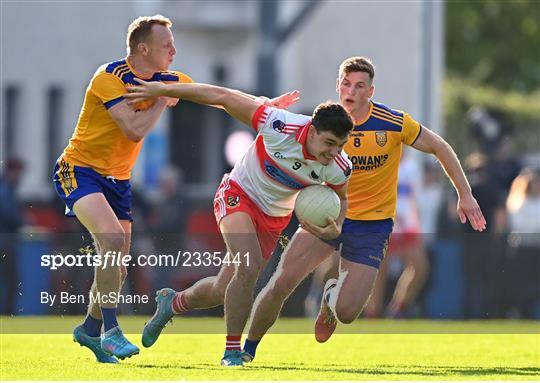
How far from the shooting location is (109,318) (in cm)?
1241

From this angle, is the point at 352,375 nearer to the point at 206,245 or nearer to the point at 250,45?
the point at 206,245

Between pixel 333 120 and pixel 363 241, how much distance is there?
79.1 inches

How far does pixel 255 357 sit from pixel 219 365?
3.72 feet

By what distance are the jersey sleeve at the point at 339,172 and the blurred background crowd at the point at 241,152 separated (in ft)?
10.3

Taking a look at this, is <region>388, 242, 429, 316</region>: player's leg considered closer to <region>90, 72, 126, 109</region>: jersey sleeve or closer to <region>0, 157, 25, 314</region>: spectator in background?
<region>0, 157, 25, 314</region>: spectator in background

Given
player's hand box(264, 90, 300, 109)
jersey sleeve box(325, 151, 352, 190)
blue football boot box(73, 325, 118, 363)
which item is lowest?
blue football boot box(73, 325, 118, 363)

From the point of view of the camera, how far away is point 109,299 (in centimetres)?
1245

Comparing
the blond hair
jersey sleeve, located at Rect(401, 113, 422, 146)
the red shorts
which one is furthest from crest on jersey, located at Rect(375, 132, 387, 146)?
the blond hair

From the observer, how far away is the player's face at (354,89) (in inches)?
510

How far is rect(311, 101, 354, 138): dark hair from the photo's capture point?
38.6 feet

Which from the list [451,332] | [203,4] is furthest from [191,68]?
[451,332]

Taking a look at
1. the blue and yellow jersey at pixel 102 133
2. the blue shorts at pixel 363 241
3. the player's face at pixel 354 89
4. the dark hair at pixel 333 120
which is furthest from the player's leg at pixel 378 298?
the dark hair at pixel 333 120

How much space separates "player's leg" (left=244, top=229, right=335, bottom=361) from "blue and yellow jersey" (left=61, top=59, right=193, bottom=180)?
148 centimetres

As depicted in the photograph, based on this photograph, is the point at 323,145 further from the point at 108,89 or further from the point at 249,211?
the point at 108,89
